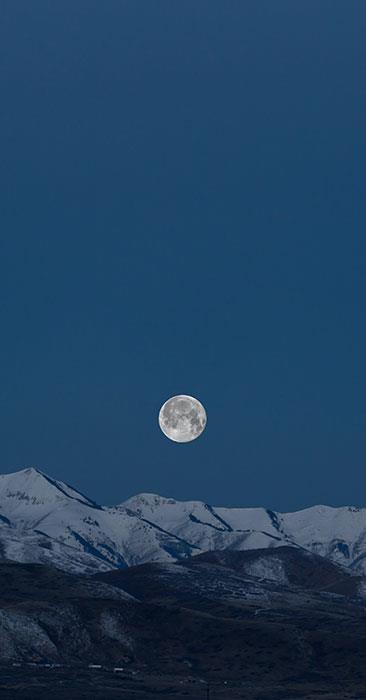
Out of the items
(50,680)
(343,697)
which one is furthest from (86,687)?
(343,697)

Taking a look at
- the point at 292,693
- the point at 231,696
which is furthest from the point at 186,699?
the point at 292,693

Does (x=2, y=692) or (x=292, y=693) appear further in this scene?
(x=292, y=693)

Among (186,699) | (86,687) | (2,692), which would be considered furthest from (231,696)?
(2,692)

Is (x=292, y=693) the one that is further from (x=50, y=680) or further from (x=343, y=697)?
(x=50, y=680)

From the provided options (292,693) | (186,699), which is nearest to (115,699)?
(186,699)

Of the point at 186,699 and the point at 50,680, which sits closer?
the point at 186,699

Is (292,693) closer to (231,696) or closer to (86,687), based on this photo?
(231,696)

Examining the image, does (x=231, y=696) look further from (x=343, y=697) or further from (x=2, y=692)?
(x=2, y=692)

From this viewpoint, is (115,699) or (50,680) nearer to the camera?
(115,699)
